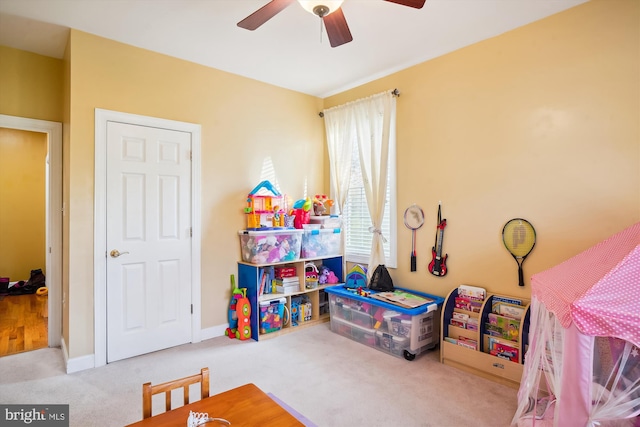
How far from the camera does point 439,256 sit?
11.2 feet

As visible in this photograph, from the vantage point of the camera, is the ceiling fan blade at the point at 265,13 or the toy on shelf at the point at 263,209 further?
the toy on shelf at the point at 263,209

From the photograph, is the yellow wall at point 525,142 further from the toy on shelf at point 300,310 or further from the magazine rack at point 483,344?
the toy on shelf at point 300,310

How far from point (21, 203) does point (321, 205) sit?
555cm

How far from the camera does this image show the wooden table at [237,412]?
126cm

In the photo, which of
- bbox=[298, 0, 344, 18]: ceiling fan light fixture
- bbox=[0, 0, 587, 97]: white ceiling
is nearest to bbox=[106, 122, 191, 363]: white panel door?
bbox=[0, 0, 587, 97]: white ceiling

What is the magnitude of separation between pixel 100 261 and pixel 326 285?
2.31m

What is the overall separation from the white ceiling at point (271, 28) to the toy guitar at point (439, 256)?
5.13 ft

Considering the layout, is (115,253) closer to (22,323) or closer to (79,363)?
(79,363)

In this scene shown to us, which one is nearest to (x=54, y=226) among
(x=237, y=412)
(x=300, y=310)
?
(x=300, y=310)

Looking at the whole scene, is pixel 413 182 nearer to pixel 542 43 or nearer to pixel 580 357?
pixel 542 43

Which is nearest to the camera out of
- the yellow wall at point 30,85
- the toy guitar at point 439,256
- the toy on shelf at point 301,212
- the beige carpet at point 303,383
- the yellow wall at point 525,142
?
the beige carpet at point 303,383

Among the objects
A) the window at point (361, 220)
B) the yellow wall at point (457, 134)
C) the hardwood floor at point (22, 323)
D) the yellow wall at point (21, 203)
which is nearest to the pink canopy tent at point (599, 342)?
the yellow wall at point (457, 134)

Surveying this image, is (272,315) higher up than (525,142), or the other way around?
(525,142)

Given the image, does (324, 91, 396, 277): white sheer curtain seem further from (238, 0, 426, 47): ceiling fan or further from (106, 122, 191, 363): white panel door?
(106, 122, 191, 363): white panel door
